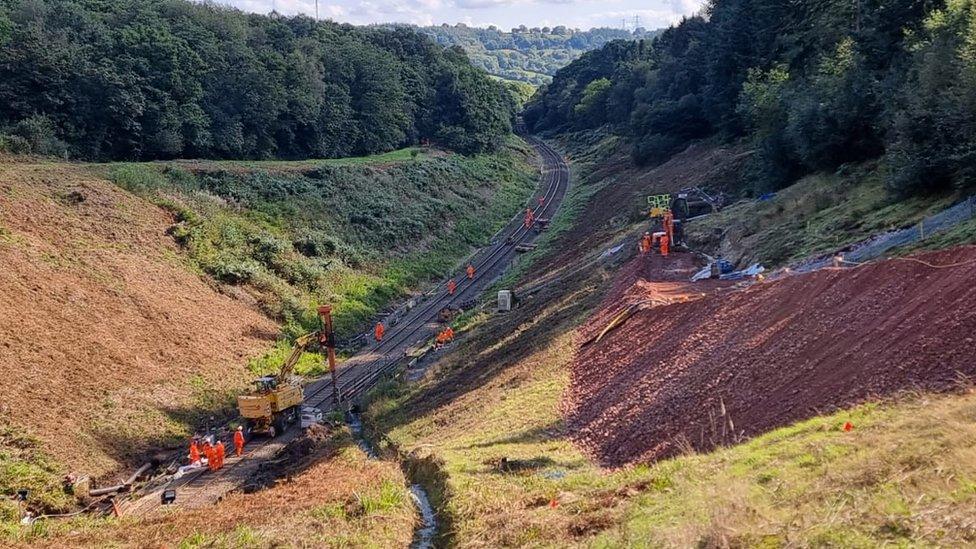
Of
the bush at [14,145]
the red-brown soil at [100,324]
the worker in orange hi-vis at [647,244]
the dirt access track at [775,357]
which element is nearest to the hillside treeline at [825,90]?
the dirt access track at [775,357]

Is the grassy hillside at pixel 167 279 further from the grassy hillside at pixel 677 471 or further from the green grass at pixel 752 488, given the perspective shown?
the green grass at pixel 752 488

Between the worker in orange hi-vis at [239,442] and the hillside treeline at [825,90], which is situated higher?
the hillside treeline at [825,90]

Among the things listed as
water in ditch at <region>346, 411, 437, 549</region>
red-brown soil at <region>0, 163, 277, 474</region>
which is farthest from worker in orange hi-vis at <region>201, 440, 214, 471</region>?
water in ditch at <region>346, 411, 437, 549</region>

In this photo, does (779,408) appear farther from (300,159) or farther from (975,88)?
(300,159)

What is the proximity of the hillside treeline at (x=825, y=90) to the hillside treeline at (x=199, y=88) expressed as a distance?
73.6ft

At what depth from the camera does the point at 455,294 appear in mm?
47875

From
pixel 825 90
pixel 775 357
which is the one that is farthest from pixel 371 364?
pixel 825 90

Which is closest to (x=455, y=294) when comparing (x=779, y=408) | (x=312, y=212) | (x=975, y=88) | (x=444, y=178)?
(x=312, y=212)

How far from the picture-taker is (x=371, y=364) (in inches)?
1449

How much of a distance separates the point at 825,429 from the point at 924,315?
135 inches

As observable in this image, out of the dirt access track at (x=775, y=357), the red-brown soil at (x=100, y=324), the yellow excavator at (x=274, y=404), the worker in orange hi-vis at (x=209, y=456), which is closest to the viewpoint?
the dirt access track at (x=775, y=357)

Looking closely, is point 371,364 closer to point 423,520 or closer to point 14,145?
point 423,520

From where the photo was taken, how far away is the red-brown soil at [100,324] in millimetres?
25828

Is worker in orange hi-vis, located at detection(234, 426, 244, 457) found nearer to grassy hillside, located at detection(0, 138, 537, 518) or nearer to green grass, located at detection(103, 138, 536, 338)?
grassy hillside, located at detection(0, 138, 537, 518)
